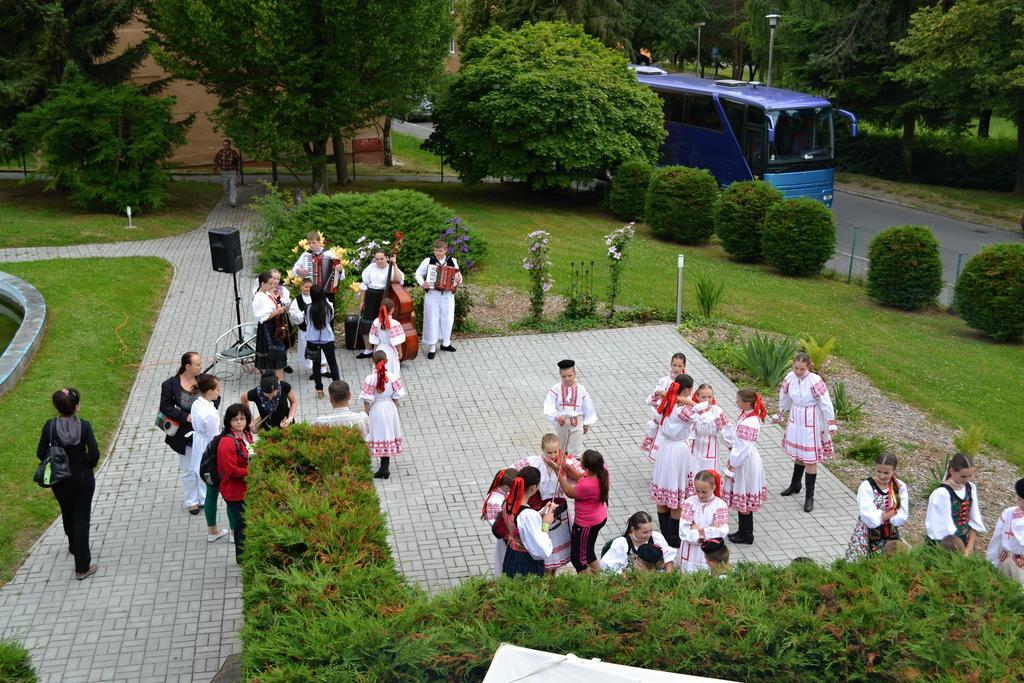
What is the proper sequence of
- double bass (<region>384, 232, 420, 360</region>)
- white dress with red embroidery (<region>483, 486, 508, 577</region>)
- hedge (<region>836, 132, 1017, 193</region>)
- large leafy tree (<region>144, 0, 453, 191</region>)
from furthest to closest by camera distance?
hedge (<region>836, 132, 1017, 193</region>)
large leafy tree (<region>144, 0, 453, 191</region>)
double bass (<region>384, 232, 420, 360</region>)
white dress with red embroidery (<region>483, 486, 508, 577</region>)

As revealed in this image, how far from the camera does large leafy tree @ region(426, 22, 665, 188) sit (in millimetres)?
26562

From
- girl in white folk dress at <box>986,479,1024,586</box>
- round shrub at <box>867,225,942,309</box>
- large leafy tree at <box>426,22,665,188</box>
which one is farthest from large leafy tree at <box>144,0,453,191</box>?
girl in white folk dress at <box>986,479,1024,586</box>

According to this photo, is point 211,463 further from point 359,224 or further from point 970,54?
point 970,54

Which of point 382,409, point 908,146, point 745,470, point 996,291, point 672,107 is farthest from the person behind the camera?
point 908,146

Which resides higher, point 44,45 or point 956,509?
point 44,45

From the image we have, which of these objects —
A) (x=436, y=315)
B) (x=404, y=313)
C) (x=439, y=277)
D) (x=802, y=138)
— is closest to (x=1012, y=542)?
(x=404, y=313)

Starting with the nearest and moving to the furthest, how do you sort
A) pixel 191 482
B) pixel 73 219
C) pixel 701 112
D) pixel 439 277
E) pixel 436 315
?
pixel 191 482
pixel 439 277
pixel 436 315
pixel 73 219
pixel 701 112

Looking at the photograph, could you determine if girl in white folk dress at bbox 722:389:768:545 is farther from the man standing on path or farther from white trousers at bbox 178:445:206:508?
the man standing on path

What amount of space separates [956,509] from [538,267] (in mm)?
8871

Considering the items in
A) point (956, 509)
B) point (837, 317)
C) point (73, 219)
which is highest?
point (73, 219)

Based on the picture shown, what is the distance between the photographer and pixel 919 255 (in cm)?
1872

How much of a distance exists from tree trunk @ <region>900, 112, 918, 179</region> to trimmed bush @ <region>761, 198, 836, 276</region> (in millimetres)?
19073

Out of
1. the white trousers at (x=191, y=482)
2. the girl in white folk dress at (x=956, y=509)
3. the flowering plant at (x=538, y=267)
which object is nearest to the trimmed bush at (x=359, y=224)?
the flowering plant at (x=538, y=267)

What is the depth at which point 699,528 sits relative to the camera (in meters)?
7.91
